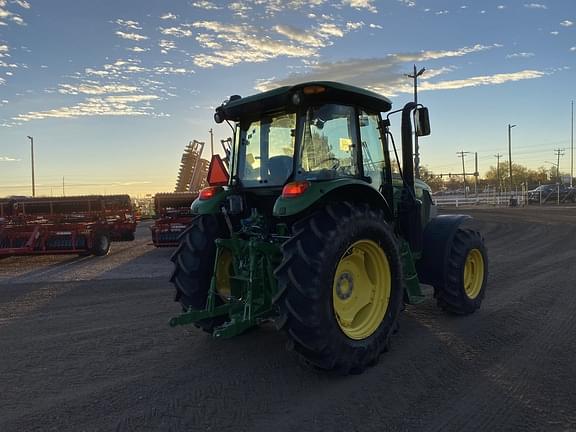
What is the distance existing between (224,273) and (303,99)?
1.97 m

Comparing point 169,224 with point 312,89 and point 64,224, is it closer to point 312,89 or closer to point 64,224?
point 64,224

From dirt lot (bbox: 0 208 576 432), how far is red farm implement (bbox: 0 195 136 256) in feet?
18.8

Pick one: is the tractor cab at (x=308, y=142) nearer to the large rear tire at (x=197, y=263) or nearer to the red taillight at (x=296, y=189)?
the red taillight at (x=296, y=189)

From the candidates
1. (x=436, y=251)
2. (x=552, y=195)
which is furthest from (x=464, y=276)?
(x=552, y=195)

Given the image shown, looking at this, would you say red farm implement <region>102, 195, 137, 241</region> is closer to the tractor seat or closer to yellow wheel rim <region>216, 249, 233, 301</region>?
yellow wheel rim <region>216, 249, 233, 301</region>

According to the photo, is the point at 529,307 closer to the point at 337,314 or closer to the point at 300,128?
the point at 337,314

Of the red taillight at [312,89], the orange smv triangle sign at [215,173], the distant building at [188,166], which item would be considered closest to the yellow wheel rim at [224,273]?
the red taillight at [312,89]

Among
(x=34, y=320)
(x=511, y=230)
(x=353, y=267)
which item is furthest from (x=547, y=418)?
(x=511, y=230)

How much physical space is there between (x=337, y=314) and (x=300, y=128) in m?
1.72

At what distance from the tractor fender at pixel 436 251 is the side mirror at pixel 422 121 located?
3.98 feet

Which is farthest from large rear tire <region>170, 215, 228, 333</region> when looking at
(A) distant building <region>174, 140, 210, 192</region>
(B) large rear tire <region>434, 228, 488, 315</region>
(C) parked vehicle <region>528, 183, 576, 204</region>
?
(C) parked vehicle <region>528, 183, 576, 204</region>

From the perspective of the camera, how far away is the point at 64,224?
1282 cm

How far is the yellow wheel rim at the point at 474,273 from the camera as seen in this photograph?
247 inches

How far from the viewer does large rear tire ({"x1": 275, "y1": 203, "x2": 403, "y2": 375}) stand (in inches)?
156
